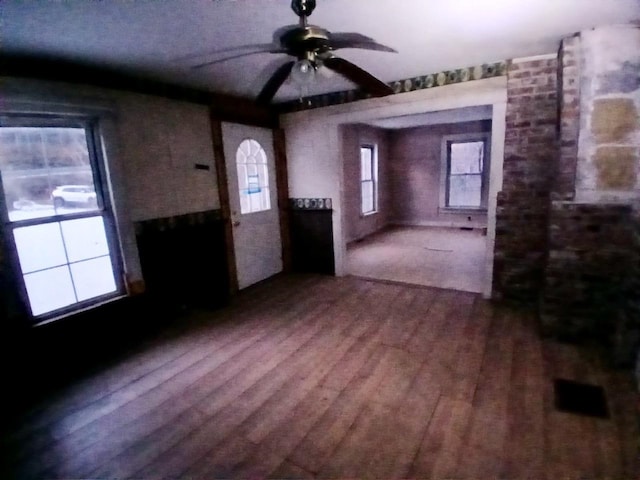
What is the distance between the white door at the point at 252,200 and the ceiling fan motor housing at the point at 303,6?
2493mm

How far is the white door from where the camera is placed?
4156 millimetres

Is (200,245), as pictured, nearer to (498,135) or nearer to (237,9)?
(237,9)

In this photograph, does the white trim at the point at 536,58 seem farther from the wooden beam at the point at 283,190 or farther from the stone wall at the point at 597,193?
the wooden beam at the point at 283,190

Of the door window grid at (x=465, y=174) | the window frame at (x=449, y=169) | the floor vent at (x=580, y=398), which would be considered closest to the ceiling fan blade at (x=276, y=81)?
the floor vent at (x=580, y=398)

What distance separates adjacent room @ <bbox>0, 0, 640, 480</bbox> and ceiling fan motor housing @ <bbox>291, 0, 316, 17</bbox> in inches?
0.6

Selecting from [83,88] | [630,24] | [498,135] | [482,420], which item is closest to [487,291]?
[498,135]

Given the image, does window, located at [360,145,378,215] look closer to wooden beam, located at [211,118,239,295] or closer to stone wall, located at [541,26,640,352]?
wooden beam, located at [211,118,239,295]

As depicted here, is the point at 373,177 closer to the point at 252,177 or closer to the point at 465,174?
the point at 465,174

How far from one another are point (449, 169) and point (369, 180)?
1.94 m

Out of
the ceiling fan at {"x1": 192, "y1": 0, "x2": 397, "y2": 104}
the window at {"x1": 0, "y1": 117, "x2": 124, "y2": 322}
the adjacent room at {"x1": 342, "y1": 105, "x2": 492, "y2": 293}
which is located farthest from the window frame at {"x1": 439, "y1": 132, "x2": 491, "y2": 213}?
the window at {"x1": 0, "y1": 117, "x2": 124, "y2": 322}

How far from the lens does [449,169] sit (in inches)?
298

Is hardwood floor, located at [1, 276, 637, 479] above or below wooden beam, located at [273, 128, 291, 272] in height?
below

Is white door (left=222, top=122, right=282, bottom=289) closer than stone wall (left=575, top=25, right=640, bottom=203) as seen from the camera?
No

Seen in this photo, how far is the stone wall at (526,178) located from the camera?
119 inches
